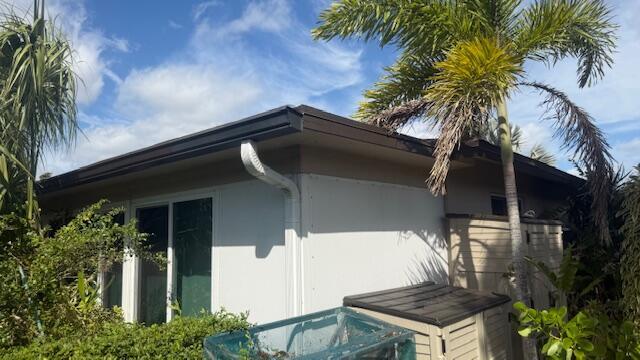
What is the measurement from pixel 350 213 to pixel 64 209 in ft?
21.6

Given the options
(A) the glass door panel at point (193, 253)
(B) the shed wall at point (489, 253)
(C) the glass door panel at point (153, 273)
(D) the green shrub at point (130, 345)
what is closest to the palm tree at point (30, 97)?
(C) the glass door panel at point (153, 273)

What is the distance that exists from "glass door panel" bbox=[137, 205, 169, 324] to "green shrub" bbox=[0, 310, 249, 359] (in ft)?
6.99

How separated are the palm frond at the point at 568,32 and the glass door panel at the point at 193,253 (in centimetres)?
425

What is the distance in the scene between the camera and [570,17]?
5.14 m

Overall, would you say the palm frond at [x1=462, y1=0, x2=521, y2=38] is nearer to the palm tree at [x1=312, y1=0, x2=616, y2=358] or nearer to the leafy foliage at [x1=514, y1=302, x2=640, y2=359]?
the palm tree at [x1=312, y1=0, x2=616, y2=358]

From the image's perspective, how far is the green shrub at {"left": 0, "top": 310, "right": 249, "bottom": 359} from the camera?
3.71m

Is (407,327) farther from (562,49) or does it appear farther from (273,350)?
(562,49)

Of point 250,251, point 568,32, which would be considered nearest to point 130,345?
point 250,251

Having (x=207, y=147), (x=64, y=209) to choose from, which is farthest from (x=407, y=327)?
(x=64, y=209)

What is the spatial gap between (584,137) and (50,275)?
632 centimetres

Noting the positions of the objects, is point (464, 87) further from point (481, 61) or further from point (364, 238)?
point (364, 238)

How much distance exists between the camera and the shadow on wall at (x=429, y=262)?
5957mm

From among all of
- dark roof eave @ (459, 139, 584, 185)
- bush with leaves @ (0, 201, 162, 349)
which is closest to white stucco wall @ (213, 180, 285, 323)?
bush with leaves @ (0, 201, 162, 349)

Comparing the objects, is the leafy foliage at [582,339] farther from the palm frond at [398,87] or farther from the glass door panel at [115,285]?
the glass door panel at [115,285]
